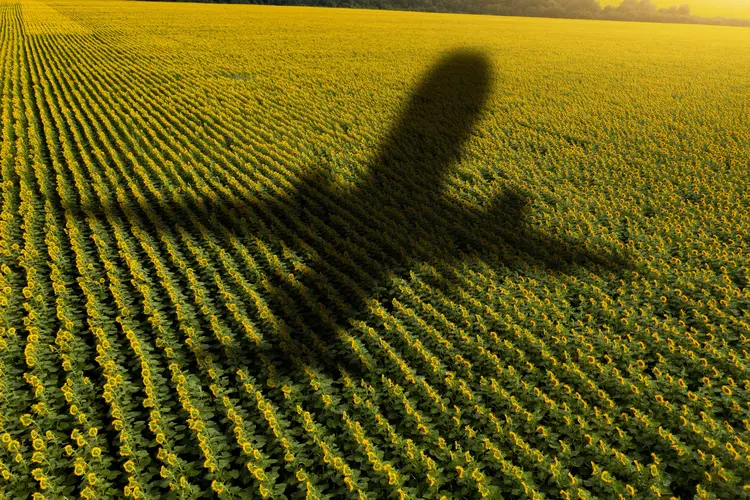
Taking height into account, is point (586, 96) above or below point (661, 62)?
below

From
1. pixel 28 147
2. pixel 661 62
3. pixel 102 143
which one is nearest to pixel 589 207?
pixel 102 143

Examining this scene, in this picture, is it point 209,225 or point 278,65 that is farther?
point 278,65

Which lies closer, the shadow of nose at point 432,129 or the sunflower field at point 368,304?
the sunflower field at point 368,304

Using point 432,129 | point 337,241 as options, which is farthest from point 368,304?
point 432,129

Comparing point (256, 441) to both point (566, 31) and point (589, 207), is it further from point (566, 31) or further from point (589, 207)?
point (566, 31)

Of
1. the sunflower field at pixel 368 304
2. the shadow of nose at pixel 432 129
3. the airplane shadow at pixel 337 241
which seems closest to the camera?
the sunflower field at pixel 368 304

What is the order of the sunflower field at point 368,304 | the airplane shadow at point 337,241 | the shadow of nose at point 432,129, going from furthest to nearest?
the shadow of nose at point 432,129, the airplane shadow at point 337,241, the sunflower field at point 368,304
